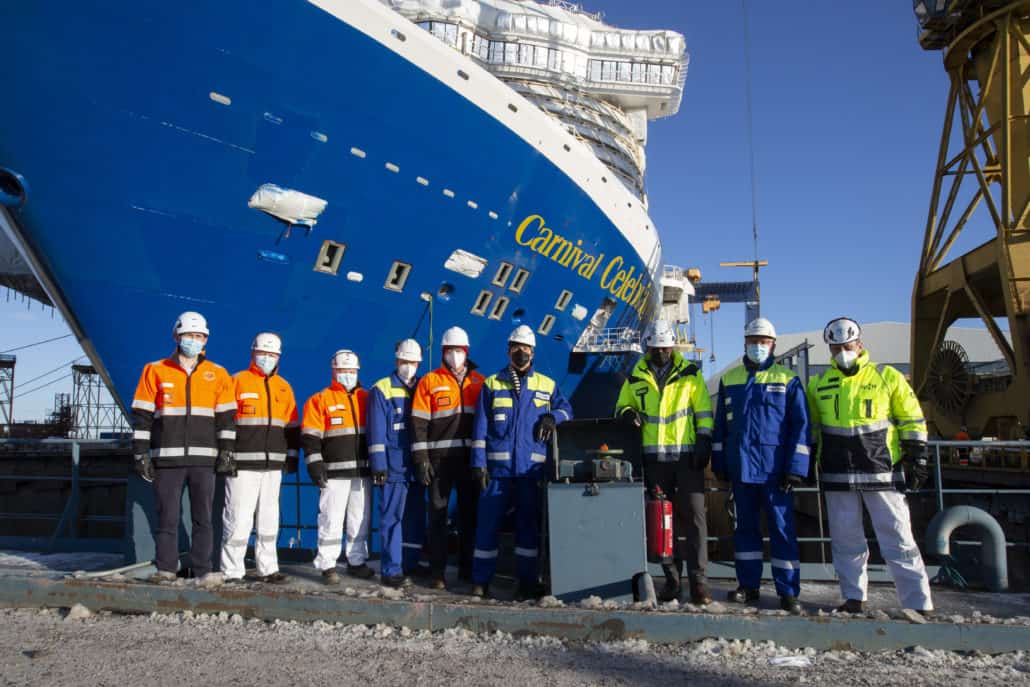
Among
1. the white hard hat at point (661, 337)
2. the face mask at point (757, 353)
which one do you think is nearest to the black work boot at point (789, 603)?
the face mask at point (757, 353)

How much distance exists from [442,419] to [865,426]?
2817 mm

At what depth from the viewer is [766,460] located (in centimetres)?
417

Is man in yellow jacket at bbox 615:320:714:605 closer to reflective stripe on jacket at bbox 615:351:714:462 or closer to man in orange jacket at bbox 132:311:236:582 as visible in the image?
reflective stripe on jacket at bbox 615:351:714:462

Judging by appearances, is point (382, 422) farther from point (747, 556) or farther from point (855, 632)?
point (855, 632)

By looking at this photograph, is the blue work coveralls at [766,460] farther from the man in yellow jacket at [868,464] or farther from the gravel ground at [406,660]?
the gravel ground at [406,660]

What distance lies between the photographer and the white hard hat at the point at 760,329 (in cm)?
446

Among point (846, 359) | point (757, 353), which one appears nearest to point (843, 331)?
point (846, 359)

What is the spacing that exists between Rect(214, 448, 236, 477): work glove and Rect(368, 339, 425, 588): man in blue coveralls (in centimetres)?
94

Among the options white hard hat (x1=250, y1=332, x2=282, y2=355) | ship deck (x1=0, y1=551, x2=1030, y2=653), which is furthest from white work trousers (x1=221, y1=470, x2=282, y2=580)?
white hard hat (x1=250, y1=332, x2=282, y2=355)

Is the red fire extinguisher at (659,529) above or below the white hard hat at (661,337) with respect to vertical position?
below

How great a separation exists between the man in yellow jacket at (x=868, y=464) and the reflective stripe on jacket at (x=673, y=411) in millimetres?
774

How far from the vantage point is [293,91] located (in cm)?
693

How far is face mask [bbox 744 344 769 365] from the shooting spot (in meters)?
4.41

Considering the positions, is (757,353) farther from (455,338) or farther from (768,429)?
(455,338)
